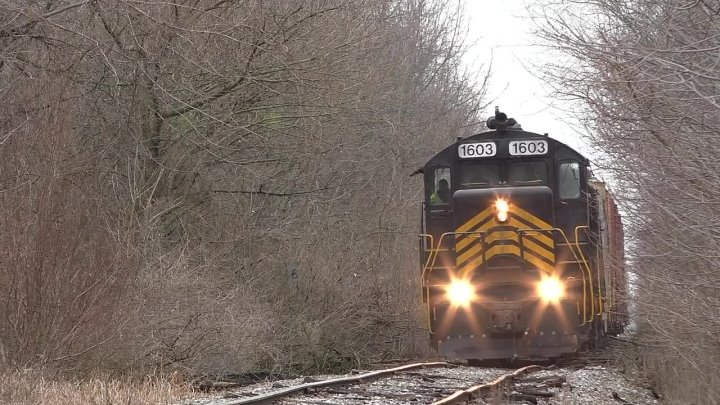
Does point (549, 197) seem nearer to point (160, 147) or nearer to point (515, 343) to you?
point (515, 343)

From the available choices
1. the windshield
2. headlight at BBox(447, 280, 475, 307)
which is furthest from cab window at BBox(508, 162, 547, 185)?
headlight at BBox(447, 280, 475, 307)

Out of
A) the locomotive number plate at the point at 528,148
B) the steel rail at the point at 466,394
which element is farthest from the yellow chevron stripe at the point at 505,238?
the steel rail at the point at 466,394

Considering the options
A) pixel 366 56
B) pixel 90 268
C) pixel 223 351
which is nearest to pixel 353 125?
pixel 366 56

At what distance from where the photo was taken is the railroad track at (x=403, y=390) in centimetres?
849

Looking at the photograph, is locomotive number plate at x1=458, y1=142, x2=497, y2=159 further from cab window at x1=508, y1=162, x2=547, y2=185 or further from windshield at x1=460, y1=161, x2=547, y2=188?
cab window at x1=508, y1=162, x2=547, y2=185

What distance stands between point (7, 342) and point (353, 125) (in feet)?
30.1

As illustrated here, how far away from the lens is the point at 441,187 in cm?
1342

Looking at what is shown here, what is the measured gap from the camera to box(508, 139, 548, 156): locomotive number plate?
1294 centimetres

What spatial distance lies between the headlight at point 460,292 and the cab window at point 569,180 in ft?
5.71

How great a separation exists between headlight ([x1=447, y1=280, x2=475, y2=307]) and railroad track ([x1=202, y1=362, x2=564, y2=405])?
0.89m

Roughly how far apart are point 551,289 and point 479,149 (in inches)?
80.8

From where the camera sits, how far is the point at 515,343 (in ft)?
40.9

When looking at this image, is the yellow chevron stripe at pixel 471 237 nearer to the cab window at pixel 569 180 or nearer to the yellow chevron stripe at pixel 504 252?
the yellow chevron stripe at pixel 504 252

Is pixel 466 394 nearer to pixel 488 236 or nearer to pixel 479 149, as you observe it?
pixel 488 236
